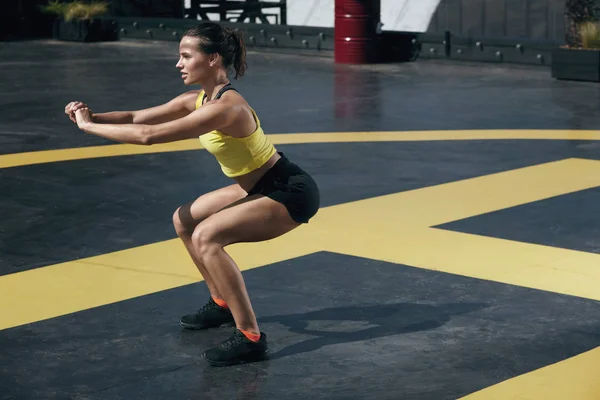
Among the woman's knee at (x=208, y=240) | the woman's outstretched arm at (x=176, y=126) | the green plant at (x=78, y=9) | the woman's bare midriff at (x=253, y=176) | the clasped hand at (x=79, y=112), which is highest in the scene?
the green plant at (x=78, y=9)

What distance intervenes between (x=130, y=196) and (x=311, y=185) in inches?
174

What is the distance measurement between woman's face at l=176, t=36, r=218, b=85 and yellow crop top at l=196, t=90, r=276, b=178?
0.28 metres

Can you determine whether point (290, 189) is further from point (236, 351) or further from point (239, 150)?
point (236, 351)

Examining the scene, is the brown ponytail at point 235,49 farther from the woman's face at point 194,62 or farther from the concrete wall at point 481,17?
the concrete wall at point 481,17

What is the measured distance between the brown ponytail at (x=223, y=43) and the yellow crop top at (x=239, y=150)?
0.93 feet

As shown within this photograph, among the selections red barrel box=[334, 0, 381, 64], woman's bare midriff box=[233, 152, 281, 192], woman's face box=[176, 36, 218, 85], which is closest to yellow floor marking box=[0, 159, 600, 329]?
woman's bare midriff box=[233, 152, 281, 192]

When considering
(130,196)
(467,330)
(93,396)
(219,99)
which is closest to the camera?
(93,396)

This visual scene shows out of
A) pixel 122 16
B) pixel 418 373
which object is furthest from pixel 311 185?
pixel 122 16

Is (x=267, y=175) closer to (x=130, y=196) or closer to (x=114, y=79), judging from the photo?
(x=130, y=196)

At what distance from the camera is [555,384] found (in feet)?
18.4

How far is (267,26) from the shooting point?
24922 mm

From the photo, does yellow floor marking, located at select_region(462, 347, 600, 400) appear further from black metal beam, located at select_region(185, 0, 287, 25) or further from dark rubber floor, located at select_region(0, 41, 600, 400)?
black metal beam, located at select_region(185, 0, 287, 25)

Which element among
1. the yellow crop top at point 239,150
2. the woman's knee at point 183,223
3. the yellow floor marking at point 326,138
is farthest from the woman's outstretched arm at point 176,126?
the yellow floor marking at point 326,138

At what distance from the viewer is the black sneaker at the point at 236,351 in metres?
5.93
